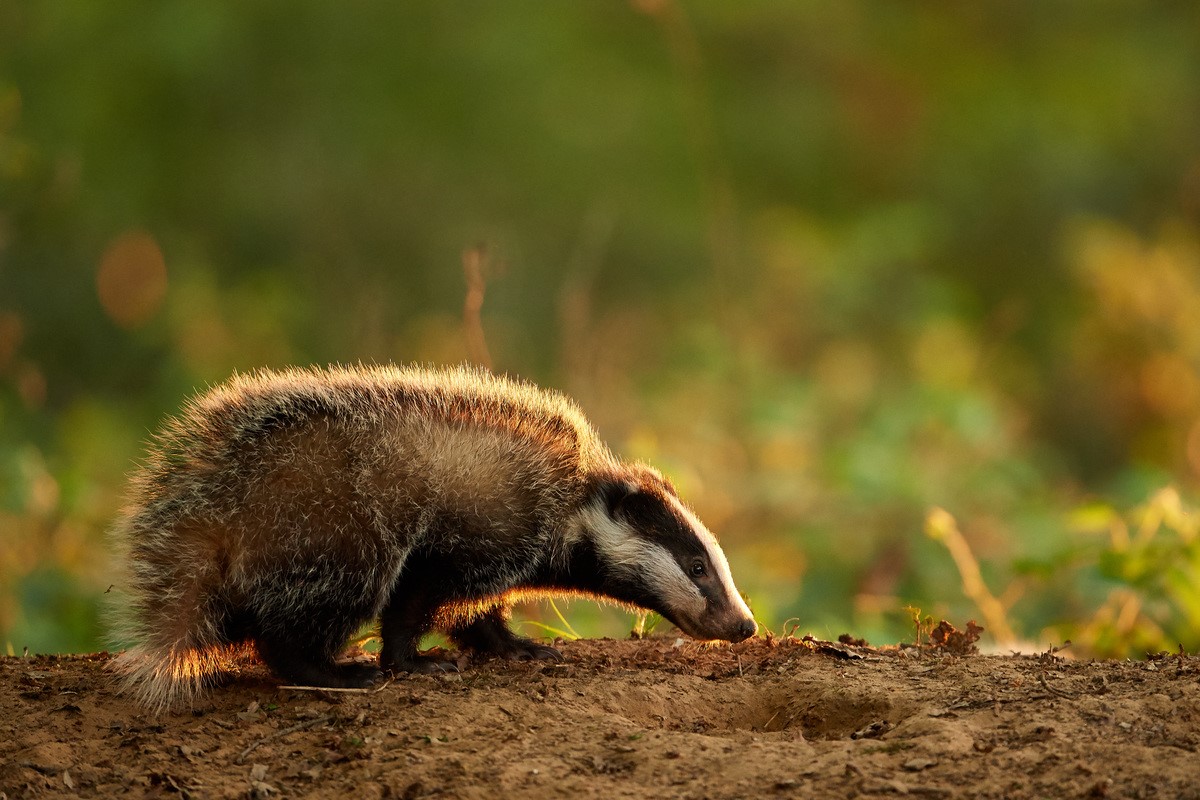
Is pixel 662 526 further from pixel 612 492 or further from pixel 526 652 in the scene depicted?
pixel 526 652

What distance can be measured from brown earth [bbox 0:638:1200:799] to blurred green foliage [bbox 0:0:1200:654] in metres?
3.19

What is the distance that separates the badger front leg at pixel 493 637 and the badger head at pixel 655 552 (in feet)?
1.46

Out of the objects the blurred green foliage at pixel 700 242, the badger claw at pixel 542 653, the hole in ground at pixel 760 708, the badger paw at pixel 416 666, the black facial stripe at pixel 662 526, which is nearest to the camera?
the hole in ground at pixel 760 708

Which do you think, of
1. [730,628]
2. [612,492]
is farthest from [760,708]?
[612,492]

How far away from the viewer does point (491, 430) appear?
5.63 m

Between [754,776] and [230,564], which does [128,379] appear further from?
[754,776]

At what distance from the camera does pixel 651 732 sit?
173 inches

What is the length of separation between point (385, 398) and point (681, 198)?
1438cm

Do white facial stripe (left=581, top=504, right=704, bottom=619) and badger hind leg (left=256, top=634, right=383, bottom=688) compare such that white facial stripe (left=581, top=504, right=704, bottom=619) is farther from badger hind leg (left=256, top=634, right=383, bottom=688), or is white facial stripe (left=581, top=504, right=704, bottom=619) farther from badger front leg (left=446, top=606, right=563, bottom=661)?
badger hind leg (left=256, top=634, right=383, bottom=688)

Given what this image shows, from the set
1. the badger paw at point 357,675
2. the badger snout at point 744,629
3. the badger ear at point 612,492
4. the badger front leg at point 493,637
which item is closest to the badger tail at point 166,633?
the badger paw at point 357,675

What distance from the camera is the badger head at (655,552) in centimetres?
574

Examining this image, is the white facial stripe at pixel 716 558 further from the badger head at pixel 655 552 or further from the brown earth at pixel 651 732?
the brown earth at pixel 651 732

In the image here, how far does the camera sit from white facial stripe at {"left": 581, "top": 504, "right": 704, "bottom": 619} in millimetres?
5770

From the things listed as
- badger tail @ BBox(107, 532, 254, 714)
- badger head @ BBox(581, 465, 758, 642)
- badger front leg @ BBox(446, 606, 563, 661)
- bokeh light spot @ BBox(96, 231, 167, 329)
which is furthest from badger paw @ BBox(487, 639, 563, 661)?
bokeh light spot @ BBox(96, 231, 167, 329)
